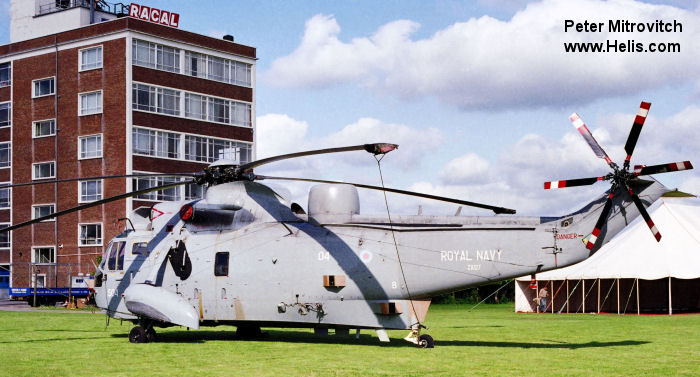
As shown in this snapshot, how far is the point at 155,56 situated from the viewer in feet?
226

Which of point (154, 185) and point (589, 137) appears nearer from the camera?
point (589, 137)

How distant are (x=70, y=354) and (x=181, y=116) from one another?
52723mm

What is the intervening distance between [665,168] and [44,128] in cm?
6446

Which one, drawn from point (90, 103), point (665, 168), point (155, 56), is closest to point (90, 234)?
point (90, 103)

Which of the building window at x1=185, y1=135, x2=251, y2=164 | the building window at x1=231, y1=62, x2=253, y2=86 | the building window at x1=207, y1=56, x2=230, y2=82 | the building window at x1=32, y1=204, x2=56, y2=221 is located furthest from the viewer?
the building window at x1=231, y1=62, x2=253, y2=86

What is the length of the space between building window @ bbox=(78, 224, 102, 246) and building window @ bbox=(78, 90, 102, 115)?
9.74 meters

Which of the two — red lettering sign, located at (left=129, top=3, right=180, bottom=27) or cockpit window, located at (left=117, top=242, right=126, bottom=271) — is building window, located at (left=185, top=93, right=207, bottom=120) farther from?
cockpit window, located at (left=117, top=242, right=126, bottom=271)

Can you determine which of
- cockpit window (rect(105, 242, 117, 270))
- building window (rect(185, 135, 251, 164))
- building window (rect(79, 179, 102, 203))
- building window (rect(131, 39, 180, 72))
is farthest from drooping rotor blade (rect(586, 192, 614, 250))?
building window (rect(79, 179, 102, 203))

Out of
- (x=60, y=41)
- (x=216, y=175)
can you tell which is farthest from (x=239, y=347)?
(x=60, y=41)

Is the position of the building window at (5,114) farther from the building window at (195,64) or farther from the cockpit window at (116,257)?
the cockpit window at (116,257)

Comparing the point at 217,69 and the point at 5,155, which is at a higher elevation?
the point at 217,69

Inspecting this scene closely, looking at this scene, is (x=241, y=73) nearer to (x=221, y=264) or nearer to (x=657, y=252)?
(x=657, y=252)

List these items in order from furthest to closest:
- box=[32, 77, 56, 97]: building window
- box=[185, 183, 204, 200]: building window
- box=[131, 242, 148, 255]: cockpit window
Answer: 1. box=[32, 77, 56, 97]: building window
2. box=[185, 183, 204, 200]: building window
3. box=[131, 242, 148, 255]: cockpit window

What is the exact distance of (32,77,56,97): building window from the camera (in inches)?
2813
